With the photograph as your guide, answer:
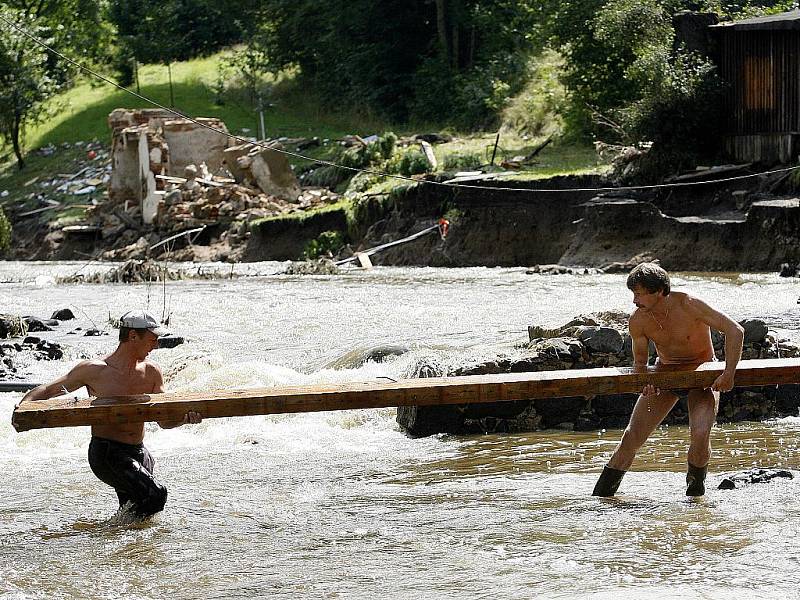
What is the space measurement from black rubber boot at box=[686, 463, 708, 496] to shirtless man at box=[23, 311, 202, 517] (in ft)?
10.8

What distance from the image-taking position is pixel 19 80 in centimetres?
4566

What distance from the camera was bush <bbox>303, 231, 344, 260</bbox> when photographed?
3159 centimetres

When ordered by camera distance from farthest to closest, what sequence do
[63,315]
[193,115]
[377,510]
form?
[193,115] < [63,315] < [377,510]

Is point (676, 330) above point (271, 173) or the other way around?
the other way around

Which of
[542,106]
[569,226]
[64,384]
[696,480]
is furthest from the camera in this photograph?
[542,106]

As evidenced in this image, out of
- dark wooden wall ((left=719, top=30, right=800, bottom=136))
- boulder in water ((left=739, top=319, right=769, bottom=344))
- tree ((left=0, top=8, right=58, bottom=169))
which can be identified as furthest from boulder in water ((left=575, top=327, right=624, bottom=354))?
tree ((left=0, top=8, right=58, bottom=169))

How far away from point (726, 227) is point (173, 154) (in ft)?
67.4

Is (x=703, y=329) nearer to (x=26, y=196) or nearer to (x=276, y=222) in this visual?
(x=276, y=222)

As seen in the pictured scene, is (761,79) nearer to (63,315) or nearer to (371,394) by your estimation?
(63,315)

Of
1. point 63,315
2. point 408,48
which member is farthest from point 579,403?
point 408,48

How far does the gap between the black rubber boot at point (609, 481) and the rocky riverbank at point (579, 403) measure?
2851mm

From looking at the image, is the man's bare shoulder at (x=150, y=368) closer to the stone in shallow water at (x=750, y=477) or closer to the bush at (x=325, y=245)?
the stone in shallow water at (x=750, y=477)

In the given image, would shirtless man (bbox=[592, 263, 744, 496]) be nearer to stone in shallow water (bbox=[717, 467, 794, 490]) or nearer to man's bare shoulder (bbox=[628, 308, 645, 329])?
man's bare shoulder (bbox=[628, 308, 645, 329])

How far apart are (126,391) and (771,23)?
70.8 feet
